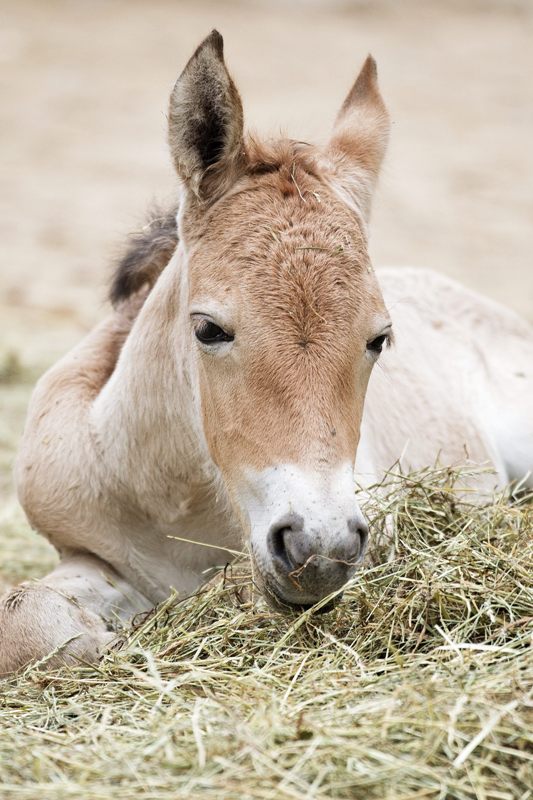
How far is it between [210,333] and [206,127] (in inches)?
28.9

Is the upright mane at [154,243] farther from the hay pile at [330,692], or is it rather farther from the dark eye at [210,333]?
the hay pile at [330,692]

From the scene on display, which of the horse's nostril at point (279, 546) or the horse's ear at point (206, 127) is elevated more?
the horse's ear at point (206, 127)

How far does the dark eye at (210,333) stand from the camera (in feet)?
10.5

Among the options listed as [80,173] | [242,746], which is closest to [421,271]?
[242,746]

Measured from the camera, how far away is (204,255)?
3373 mm

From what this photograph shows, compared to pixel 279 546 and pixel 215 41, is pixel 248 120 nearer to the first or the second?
pixel 215 41

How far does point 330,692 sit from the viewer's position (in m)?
2.75

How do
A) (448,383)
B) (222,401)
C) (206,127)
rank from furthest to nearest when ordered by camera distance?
(448,383) → (206,127) → (222,401)

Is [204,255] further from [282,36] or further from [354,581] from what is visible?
[282,36]

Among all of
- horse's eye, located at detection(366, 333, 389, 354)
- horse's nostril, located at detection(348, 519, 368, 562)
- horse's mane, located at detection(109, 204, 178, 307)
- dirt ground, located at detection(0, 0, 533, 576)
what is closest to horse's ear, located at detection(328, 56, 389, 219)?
horse's eye, located at detection(366, 333, 389, 354)

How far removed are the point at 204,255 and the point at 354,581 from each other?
3.73ft

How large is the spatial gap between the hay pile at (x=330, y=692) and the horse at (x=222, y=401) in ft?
0.70

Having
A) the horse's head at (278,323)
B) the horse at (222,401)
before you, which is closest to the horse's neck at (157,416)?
the horse at (222,401)

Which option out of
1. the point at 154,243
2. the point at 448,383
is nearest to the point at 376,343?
the point at 154,243
